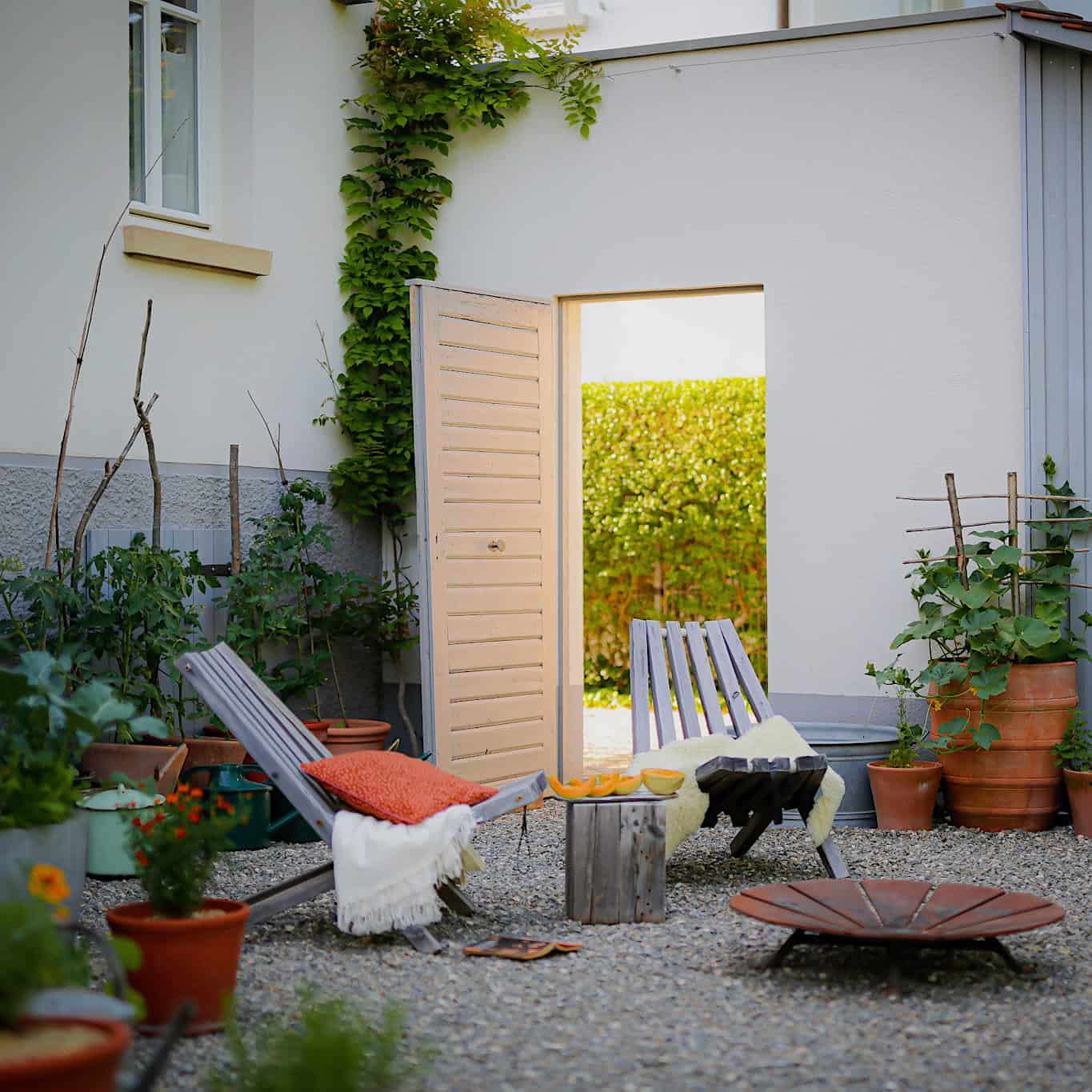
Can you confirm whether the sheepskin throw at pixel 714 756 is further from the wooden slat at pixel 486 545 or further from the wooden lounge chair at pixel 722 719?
the wooden slat at pixel 486 545

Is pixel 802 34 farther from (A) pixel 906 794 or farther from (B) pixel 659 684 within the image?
(A) pixel 906 794

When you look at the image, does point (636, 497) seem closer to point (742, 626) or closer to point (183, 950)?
point (742, 626)

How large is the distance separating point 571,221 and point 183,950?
4486mm

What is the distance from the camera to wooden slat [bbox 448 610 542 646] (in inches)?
242

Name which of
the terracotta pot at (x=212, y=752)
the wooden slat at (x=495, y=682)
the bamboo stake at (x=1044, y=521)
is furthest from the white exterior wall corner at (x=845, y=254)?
the terracotta pot at (x=212, y=752)

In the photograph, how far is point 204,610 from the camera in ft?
19.2

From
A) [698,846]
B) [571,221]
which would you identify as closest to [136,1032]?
[698,846]

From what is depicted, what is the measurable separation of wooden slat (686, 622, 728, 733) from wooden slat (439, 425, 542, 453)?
4.43 feet

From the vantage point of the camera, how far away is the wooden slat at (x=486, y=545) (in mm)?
6133

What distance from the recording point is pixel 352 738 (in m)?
5.84

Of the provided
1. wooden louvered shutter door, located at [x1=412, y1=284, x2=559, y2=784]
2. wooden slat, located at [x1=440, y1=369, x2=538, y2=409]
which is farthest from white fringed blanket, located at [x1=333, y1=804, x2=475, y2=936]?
wooden slat, located at [x1=440, y1=369, x2=538, y2=409]

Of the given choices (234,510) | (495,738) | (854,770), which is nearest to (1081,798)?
(854,770)

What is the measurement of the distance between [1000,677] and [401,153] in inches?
149

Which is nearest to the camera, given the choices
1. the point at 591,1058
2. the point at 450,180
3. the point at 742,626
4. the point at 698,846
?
the point at 591,1058
